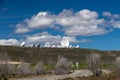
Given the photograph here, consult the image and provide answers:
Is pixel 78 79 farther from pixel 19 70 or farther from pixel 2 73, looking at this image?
pixel 19 70

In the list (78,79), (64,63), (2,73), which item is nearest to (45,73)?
(64,63)

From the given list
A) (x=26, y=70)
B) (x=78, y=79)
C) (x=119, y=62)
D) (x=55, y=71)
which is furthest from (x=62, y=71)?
(x=78, y=79)

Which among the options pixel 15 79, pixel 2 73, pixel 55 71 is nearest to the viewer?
pixel 15 79

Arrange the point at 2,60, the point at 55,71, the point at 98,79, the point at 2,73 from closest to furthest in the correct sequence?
the point at 98,79
the point at 2,73
the point at 2,60
the point at 55,71

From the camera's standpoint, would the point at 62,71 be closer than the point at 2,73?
No

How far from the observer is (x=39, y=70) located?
472 ft

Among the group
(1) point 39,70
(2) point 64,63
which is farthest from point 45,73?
(2) point 64,63

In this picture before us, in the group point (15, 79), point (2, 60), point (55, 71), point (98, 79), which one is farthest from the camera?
point (55, 71)

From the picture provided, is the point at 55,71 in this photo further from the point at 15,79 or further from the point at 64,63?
the point at 15,79

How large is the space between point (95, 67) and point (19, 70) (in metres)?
34.0

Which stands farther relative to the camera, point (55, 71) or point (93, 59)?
point (55, 71)

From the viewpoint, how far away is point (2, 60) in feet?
452

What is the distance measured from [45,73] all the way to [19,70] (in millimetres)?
9185

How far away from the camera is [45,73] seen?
14312 centimetres
